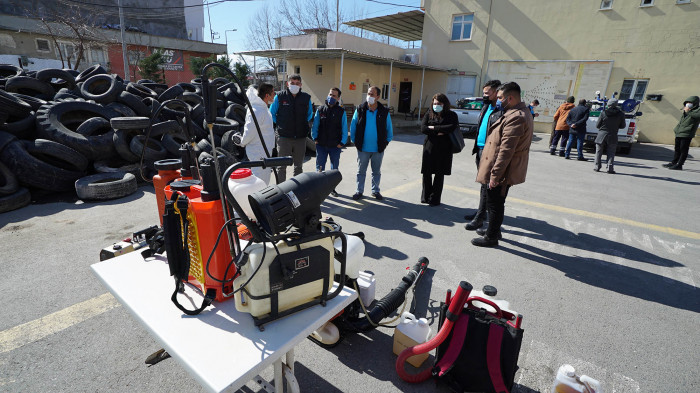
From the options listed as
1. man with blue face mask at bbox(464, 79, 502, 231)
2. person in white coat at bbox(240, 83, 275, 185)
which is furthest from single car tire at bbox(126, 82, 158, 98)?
man with blue face mask at bbox(464, 79, 502, 231)

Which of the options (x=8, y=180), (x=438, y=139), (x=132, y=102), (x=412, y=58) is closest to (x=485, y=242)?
(x=438, y=139)

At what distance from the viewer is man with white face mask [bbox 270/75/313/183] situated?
5.45m

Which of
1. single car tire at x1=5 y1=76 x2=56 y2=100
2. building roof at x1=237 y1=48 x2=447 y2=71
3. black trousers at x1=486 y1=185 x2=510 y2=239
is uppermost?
building roof at x1=237 y1=48 x2=447 y2=71

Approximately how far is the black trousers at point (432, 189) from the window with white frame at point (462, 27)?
1671cm

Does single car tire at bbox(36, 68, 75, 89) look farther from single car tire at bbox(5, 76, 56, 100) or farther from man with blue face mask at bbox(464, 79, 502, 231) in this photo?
man with blue face mask at bbox(464, 79, 502, 231)

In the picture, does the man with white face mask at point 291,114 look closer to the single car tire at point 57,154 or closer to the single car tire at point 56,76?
the single car tire at point 57,154

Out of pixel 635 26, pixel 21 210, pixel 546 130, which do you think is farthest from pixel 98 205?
pixel 635 26

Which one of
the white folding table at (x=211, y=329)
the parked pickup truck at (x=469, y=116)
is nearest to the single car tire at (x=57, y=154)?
the white folding table at (x=211, y=329)

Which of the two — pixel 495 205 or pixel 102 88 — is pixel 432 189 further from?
pixel 102 88

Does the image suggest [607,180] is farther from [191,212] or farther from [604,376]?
[191,212]

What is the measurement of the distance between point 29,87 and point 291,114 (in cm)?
618

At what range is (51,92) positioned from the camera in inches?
299

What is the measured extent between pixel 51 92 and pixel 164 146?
3.64m

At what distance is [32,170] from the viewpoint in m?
4.90
